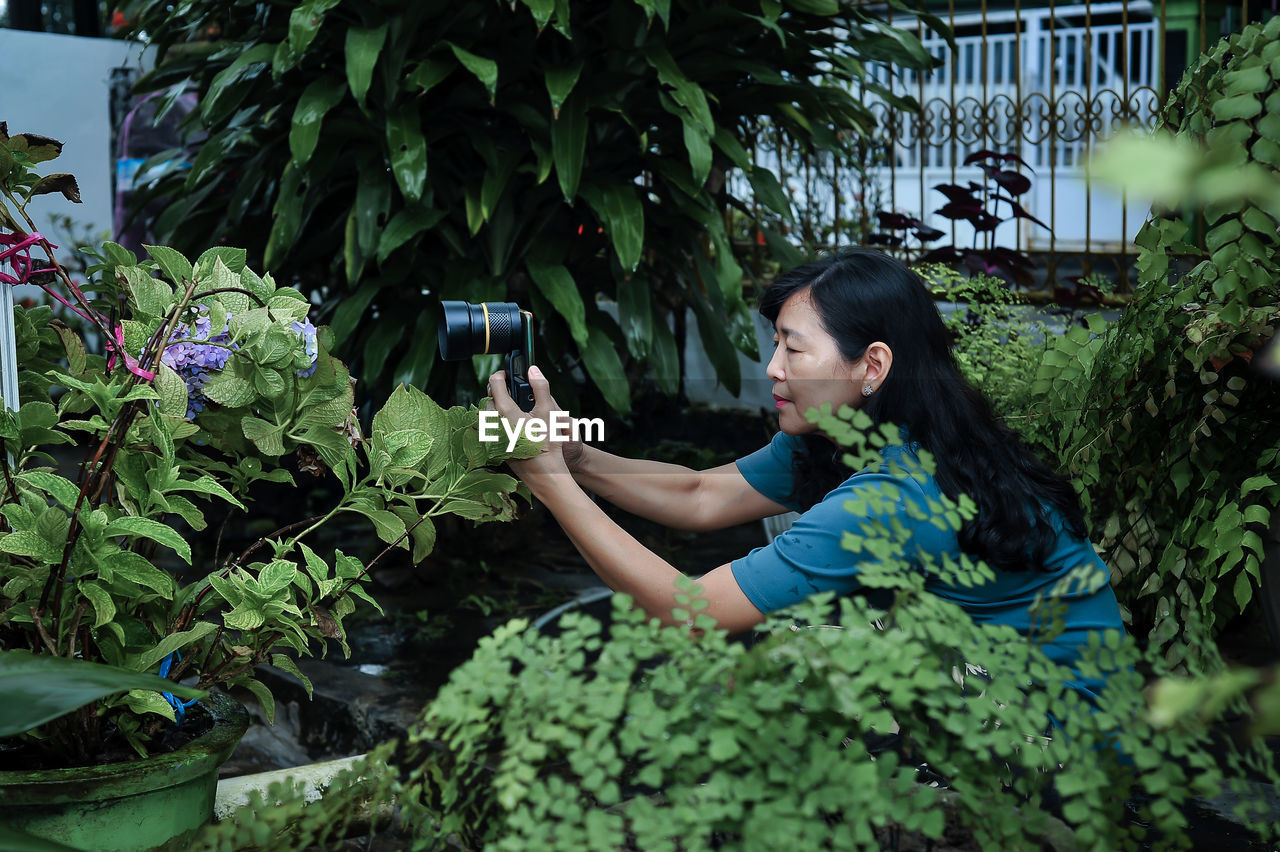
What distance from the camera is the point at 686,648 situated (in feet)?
2.71

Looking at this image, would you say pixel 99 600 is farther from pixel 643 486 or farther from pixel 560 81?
pixel 560 81

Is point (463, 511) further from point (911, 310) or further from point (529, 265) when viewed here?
point (529, 265)

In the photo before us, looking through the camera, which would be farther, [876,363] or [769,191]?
[769,191]

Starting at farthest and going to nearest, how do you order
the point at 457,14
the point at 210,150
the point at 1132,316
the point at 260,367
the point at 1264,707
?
1. the point at 210,150
2. the point at 457,14
3. the point at 1132,316
4. the point at 260,367
5. the point at 1264,707

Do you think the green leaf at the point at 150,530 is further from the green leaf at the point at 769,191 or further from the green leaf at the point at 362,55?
the green leaf at the point at 769,191

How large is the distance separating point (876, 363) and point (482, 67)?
56.3 inches

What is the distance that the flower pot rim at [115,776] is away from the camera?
113 cm

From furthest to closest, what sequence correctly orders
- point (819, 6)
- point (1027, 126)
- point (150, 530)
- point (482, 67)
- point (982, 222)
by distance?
point (1027, 126) → point (982, 222) → point (819, 6) → point (482, 67) → point (150, 530)

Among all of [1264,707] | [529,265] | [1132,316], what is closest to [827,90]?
[529,265]

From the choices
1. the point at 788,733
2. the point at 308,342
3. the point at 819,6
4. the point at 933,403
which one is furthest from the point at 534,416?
the point at 819,6

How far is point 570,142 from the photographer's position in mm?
2676

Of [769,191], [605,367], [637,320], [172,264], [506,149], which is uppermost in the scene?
[506,149]

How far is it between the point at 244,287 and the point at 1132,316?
4.56 feet

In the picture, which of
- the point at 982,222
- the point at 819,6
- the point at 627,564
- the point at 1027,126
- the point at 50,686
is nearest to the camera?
the point at 50,686
